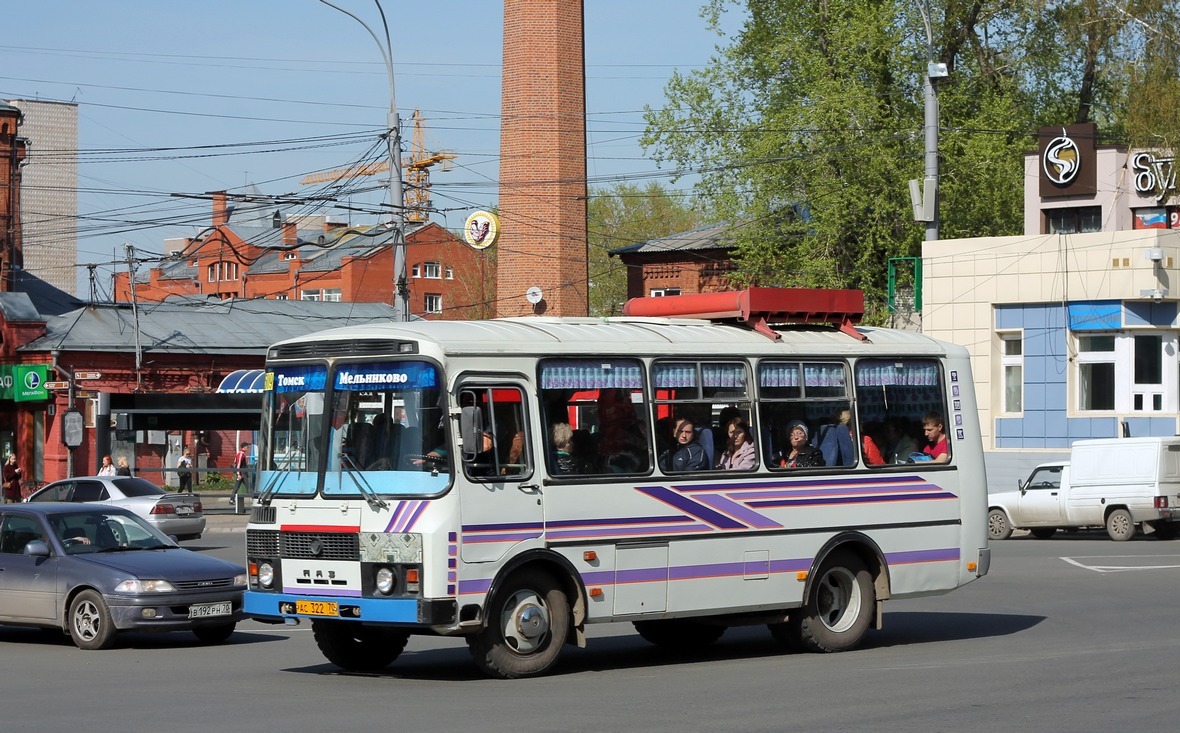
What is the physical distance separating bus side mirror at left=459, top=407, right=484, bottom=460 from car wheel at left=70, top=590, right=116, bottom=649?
528 centimetres

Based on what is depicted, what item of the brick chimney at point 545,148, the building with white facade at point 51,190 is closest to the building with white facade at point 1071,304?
the brick chimney at point 545,148

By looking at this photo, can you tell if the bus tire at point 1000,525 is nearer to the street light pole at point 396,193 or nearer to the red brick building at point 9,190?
the street light pole at point 396,193

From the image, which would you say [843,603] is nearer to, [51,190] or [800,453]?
[800,453]

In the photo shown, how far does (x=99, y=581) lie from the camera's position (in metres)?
15.4

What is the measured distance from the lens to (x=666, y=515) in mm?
13094

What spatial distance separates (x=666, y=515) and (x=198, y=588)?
520 centimetres

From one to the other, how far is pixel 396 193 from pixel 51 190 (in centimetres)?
6892

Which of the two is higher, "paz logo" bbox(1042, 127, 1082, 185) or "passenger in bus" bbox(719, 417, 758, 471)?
"paz logo" bbox(1042, 127, 1082, 185)

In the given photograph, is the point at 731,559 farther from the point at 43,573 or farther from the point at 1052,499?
the point at 1052,499

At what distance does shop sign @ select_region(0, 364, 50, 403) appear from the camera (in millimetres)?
55000

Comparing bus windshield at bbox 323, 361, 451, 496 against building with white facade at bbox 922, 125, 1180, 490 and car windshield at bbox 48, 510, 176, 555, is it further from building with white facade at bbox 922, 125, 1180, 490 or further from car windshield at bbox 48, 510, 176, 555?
building with white facade at bbox 922, 125, 1180, 490

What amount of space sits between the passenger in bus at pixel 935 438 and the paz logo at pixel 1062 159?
2891 centimetres

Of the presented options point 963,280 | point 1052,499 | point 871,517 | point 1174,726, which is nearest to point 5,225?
point 963,280


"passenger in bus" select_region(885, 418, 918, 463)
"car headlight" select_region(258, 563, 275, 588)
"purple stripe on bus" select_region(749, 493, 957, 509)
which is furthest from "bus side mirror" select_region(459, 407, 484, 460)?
"passenger in bus" select_region(885, 418, 918, 463)
